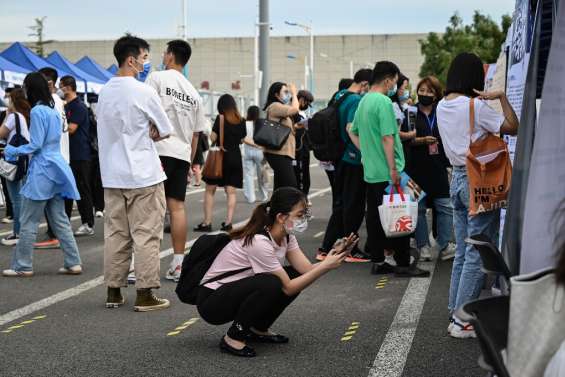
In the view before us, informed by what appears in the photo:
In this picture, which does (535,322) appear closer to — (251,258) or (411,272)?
(251,258)

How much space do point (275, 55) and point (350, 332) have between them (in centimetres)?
6454

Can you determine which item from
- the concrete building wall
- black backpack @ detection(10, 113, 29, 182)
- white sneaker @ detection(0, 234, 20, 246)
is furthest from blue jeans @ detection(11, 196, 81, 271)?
the concrete building wall

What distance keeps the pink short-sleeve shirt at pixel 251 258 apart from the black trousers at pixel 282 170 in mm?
4836

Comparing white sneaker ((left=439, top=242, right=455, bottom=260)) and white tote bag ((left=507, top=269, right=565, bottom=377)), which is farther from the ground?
white tote bag ((left=507, top=269, right=565, bottom=377))

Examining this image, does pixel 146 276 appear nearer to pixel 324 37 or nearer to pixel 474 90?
pixel 474 90

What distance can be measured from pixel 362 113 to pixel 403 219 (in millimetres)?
→ 963

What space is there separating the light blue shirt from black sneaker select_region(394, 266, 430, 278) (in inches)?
114

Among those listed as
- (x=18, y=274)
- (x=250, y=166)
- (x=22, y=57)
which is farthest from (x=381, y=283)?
(x=22, y=57)

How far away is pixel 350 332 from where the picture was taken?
5.94 meters

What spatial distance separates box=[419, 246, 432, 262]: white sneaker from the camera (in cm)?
905

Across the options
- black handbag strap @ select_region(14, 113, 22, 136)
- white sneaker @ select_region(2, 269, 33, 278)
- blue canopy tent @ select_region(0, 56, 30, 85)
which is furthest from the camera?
blue canopy tent @ select_region(0, 56, 30, 85)

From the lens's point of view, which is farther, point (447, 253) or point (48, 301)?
point (447, 253)

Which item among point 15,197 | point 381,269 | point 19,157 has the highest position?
point 19,157

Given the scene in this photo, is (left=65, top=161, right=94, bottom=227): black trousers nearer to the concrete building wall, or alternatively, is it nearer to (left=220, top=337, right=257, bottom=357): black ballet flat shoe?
(left=220, top=337, right=257, bottom=357): black ballet flat shoe
